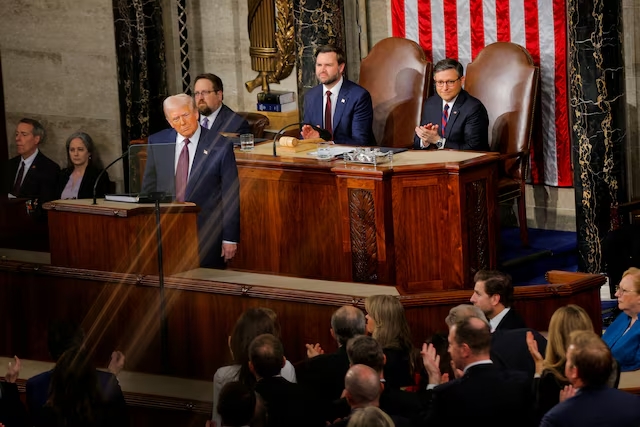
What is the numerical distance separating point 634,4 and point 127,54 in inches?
171

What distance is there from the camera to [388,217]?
28.4 ft

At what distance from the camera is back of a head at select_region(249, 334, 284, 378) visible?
5770 mm

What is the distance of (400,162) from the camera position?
8758 mm

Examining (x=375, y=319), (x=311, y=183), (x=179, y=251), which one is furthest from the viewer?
(x=311, y=183)

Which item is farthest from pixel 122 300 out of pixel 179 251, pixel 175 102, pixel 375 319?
pixel 375 319

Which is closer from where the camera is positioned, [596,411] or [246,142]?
[596,411]

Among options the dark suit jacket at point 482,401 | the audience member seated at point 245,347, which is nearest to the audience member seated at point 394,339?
the audience member seated at point 245,347

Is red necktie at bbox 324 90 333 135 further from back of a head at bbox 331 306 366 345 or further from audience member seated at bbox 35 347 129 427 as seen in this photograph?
audience member seated at bbox 35 347 129 427

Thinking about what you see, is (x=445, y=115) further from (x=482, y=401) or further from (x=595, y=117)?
(x=482, y=401)

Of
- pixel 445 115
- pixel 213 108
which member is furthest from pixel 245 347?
pixel 445 115

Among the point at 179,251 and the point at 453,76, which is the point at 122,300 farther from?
the point at 453,76

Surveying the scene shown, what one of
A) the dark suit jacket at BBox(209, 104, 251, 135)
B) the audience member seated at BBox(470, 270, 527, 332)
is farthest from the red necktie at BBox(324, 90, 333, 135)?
the audience member seated at BBox(470, 270, 527, 332)

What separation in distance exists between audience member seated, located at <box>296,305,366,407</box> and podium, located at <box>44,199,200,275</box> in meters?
1.66

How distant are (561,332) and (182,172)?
3282mm
